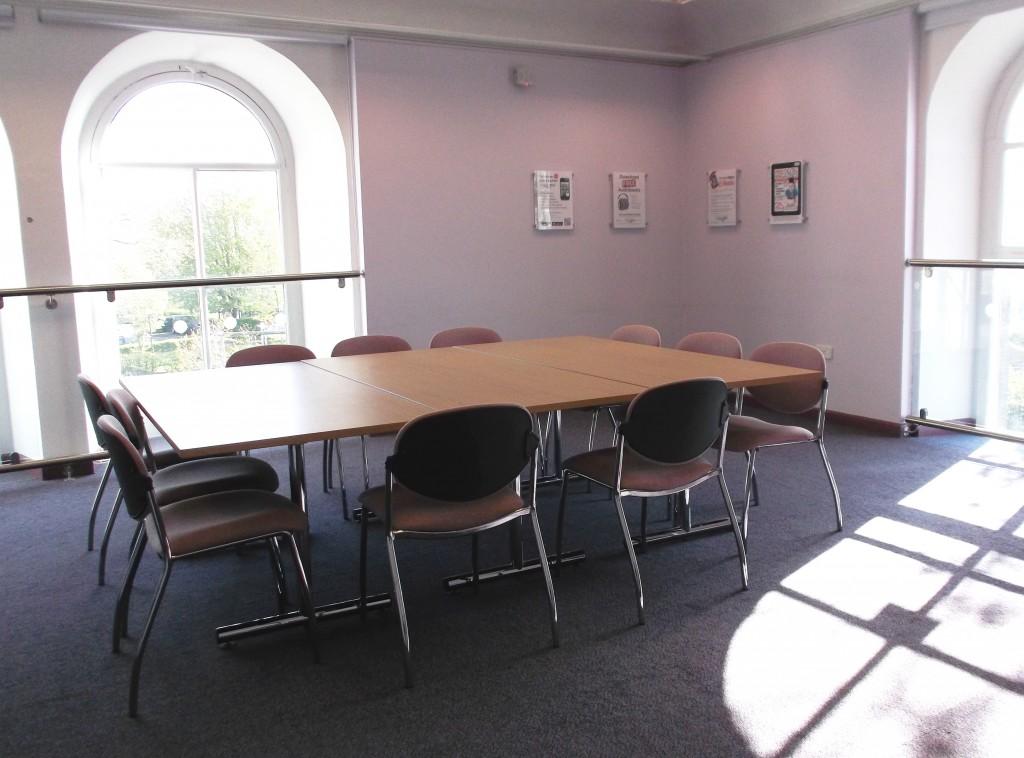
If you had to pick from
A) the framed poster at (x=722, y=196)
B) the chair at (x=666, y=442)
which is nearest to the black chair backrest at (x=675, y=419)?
the chair at (x=666, y=442)

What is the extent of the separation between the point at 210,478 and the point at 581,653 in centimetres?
157

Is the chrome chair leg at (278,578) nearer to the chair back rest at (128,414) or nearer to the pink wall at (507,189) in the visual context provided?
the chair back rest at (128,414)

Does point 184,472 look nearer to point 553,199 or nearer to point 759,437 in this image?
point 759,437

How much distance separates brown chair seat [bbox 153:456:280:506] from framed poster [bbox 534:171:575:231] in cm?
338

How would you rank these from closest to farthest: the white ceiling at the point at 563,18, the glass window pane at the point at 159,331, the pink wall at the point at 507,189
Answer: the white ceiling at the point at 563,18 → the pink wall at the point at 507,189 → the glass window pane at the point at 159,331

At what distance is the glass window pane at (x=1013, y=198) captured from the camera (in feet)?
18.0

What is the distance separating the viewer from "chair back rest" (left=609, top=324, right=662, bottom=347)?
4938mm

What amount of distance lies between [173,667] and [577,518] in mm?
1944

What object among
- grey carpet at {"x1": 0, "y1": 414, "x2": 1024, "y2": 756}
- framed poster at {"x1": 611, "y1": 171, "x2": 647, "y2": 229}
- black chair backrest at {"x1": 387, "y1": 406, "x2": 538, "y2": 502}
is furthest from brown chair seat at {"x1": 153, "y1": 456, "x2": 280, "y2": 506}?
framed poster at {"x1": 611, "y1": 171, "x2": 647, "y2": 229}

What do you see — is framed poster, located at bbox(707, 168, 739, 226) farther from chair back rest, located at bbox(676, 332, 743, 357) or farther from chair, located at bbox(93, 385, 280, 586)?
chair, located at bbox(93, 385, 280, 586)

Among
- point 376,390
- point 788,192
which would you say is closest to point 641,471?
point 376,390

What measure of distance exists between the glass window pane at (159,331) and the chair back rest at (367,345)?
2.18 metres

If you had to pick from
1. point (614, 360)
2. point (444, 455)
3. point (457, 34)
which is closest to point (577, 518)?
point (614, 360)

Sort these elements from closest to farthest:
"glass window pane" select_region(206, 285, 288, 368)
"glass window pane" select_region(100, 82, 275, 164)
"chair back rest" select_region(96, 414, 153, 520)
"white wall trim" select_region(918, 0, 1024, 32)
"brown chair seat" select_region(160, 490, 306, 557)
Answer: "chair back rest" select_region(96, 414, 153, 520) → "brown chair seat" select_region(160, 490, 306, 557) → "white wall trim" select_region(918, 0, 1024, 32) → "glass window pane" select_region(100, 82, 275, 164) → "glass window pane" select_region(206, 285, 288, 368)
